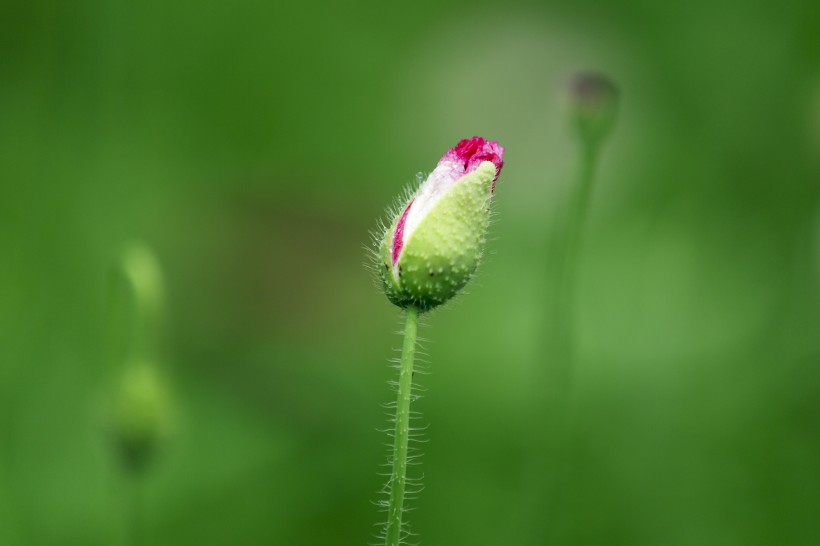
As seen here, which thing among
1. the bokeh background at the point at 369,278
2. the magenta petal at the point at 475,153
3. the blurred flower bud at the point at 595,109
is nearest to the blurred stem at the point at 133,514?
the bokeh background at the point at 369,278

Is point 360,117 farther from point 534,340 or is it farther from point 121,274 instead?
point 121,274

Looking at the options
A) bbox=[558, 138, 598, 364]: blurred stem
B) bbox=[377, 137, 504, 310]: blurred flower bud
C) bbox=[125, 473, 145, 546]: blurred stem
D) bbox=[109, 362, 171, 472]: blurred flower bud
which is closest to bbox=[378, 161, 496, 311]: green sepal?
bbox=[377, 137, 504, 310]: blurred flower bud

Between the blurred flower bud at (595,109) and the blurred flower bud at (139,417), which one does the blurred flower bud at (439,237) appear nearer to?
the blurred flower bud at (139,417)

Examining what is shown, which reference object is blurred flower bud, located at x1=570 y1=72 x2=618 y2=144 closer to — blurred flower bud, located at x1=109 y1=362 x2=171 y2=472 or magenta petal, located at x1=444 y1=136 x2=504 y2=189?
magenta petal, located at x1=444 y1=136 x2=504 y2=189

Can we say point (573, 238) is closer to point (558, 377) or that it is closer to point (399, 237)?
point (558, 377)

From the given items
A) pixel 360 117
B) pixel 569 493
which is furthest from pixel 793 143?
pixel 360 117

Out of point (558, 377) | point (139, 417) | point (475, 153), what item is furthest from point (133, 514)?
point (475, 153)
